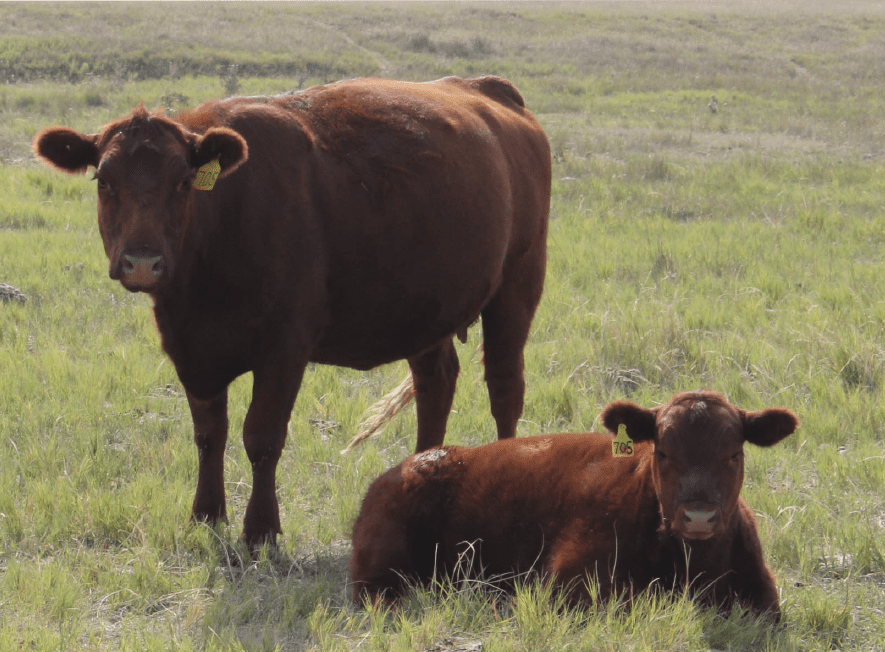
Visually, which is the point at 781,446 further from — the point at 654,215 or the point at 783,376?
the point at 654,215

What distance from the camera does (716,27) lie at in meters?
53.0

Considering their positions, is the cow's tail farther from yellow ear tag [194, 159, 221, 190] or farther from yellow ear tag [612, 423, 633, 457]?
yellow ear tag [612, 423, 633, 457]

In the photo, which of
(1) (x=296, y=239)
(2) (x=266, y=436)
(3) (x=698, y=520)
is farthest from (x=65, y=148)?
(3) (x=698, y=520)

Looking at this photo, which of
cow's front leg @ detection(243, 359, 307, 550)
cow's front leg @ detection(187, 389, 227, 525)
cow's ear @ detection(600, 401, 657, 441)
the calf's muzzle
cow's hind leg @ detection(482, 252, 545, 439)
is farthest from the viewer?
cow's hind leg @ detection(482, 252, 545, 439)

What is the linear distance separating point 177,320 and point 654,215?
8.66m

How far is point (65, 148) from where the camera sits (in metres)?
4.47

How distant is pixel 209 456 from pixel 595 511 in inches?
77.8

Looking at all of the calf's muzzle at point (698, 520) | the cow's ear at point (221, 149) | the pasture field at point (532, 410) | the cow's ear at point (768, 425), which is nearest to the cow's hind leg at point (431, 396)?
the pasture field at point (532, 410)

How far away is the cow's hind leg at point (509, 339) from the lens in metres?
6.04

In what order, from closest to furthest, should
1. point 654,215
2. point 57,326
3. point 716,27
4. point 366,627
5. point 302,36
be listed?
1. point 366,627
2. point 57,326
3. point 654,215
4. point 302,36
5. point 716,27

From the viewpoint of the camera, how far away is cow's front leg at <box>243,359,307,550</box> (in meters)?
4.67

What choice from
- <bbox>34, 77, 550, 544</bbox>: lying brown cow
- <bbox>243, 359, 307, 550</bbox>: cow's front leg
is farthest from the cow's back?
<bbox>243, 359, 307, 550</bbox>: cow's front leg

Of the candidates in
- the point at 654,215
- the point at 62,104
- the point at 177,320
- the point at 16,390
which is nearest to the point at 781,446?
the point at 177,320

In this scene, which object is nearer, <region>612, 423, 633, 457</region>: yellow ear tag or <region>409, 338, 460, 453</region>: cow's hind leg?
<region>612, 423, 633, 457</region>: yellow ear tag
